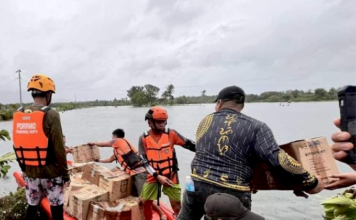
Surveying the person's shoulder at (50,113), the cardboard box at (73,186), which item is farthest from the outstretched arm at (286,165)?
the cardboard box at (73,186)

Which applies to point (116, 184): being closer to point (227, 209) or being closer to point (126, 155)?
point (126, 155)

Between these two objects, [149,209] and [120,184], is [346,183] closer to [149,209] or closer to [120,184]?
[149,209]

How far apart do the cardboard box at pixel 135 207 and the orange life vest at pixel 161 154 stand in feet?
1.77

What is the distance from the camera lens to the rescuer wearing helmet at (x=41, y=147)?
10.6ft

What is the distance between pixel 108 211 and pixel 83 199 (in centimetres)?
47

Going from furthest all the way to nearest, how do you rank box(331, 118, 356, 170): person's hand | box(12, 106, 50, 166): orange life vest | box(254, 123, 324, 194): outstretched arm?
box(12, 106, 50, 166): orange life vest, box(254, 123, 324, 194): outstretched arm, box(331, 118, 356, 170): person's hand

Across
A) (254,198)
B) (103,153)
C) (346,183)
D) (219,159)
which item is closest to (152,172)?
(219,159)

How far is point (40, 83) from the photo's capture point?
10.9 ft

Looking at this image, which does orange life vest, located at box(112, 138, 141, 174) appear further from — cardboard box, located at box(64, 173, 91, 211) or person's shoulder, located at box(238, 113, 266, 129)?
person's shoulder, located at box(238, 113, 266, 129)

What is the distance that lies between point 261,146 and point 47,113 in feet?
7.41

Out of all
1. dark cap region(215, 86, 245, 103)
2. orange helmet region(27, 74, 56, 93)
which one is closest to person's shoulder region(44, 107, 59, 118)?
orange helmet region(27, 74, 56, 93)

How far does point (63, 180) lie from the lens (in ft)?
11.1

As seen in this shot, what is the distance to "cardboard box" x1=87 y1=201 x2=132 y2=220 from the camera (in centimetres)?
387

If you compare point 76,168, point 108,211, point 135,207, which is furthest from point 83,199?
point 76,168
